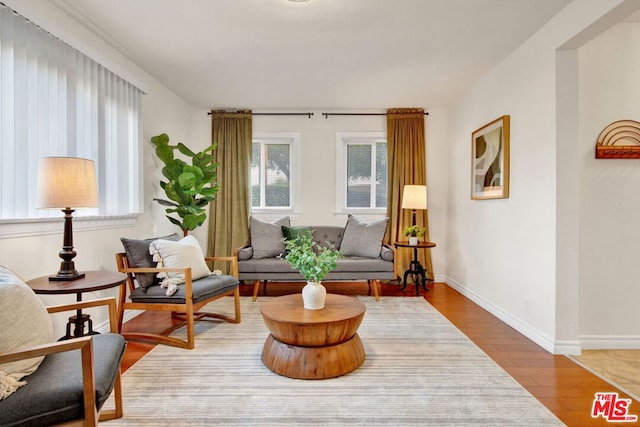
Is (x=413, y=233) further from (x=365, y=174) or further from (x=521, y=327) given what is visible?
(x=521, y=327)

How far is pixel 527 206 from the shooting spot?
2951mm

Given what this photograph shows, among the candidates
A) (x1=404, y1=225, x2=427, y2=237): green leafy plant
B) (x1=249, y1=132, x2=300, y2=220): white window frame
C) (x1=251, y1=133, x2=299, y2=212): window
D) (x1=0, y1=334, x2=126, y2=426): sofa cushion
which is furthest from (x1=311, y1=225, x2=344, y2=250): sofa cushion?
(x1=0, y1=334, x2=126, y2=426): sofa cushion

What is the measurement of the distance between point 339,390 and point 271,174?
12.1 ft

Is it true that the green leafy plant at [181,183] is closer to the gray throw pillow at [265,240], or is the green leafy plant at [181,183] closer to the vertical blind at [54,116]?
the vertical blind at [54,116]

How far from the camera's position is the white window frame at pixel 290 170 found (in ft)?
16.7

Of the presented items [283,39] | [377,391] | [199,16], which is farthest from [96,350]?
[283,39]

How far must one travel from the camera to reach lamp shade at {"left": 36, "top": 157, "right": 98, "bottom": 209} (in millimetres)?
1997

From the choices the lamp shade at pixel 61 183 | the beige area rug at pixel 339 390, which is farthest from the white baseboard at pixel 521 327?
the lamp shade at pixel 61 183

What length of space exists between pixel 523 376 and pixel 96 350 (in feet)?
8.10

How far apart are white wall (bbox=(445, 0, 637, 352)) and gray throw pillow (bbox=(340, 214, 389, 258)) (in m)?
1.12

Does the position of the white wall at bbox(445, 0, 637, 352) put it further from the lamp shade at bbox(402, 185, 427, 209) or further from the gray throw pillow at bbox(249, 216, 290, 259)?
the gray throw pillow at bbox(249, 216, 290, 259)

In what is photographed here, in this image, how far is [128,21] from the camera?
2.68 meters

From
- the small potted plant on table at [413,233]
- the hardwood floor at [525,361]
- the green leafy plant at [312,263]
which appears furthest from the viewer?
the small potted plant on table at [413,233]

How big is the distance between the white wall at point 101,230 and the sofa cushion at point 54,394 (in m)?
1.13
